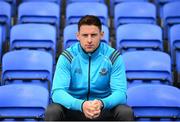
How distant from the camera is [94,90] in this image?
9.05ft

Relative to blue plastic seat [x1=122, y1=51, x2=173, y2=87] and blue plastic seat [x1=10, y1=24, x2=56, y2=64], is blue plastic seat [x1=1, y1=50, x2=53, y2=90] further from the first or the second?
blue plastic seat [x1=122, y1=51, x2=173, y2=87]

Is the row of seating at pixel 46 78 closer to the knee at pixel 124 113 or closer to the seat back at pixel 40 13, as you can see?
the seat back at pixel 40 13

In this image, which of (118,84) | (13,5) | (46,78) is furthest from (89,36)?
(13,5)

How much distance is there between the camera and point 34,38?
412cm

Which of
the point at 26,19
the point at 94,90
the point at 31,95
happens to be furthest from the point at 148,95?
the point at 26,19

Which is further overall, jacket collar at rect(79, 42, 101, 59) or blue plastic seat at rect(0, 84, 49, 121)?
blue plastic seat at rect(0, 84, 49, 121)

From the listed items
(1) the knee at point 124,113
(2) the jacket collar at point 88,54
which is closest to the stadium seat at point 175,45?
(2) the jacket collar at point 88,54

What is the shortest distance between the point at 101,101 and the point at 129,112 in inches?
8.1

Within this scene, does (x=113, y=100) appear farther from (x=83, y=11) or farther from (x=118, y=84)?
(x=83, y=11)

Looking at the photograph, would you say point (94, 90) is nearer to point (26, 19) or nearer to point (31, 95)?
point (31, 95)

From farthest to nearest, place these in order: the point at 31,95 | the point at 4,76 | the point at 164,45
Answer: the point at 164,45
the point at 4,76
the point at 31,95

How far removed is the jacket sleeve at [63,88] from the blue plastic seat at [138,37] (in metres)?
1.45

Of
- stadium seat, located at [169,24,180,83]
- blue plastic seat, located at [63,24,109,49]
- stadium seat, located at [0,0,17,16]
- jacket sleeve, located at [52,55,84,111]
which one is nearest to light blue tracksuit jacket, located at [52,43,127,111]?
jacket sleeve, located at [52,55,84,111]

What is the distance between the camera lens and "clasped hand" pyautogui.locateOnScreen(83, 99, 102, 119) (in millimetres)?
2506
